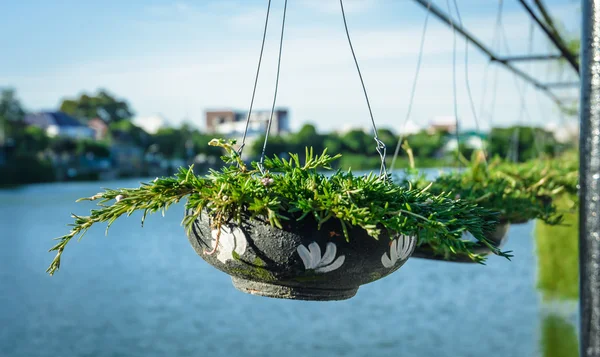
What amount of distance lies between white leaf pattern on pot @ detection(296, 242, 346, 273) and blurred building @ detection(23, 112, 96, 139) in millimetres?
80341

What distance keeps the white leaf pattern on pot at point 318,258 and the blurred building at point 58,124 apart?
80.3 m

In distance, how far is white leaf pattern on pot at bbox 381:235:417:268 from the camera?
1617 mm

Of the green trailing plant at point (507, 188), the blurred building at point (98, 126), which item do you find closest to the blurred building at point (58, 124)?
the blurred building at point (98, 126)

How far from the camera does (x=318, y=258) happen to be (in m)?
1.54

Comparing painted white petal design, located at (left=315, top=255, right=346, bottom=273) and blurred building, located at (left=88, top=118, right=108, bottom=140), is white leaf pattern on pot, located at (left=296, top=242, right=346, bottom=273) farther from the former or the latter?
blurred building, located at (left=88, top=118, right=108, bottom=140)

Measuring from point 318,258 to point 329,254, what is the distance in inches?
1.0

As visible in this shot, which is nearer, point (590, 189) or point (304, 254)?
point (590, 189)

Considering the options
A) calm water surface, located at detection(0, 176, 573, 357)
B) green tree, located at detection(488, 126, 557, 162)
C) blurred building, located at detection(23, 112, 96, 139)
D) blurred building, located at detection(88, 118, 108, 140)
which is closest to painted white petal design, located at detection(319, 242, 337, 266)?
green tree, located at detection(488, 126, 557, 162)

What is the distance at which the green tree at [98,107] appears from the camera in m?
86.5

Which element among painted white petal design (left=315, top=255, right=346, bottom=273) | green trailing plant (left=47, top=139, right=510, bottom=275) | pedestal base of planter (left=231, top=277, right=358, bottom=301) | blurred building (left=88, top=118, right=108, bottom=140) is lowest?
pedestal base of planter (left=231, top=277, right=358, bottom=301)

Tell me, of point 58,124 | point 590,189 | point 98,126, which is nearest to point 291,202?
point 590,189

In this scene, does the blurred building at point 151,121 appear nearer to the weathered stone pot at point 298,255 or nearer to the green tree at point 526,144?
the green tree at point 526,144

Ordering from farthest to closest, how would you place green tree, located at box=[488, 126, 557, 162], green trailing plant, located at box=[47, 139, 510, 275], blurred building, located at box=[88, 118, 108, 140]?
blurred building, located at box=[88, 118, 108, 140]
green tree, located at box=[488, 126, 557, 162]
green trailing plant, located at box=[47, 139, 510, 275]

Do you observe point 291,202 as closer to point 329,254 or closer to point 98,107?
point 329,254
